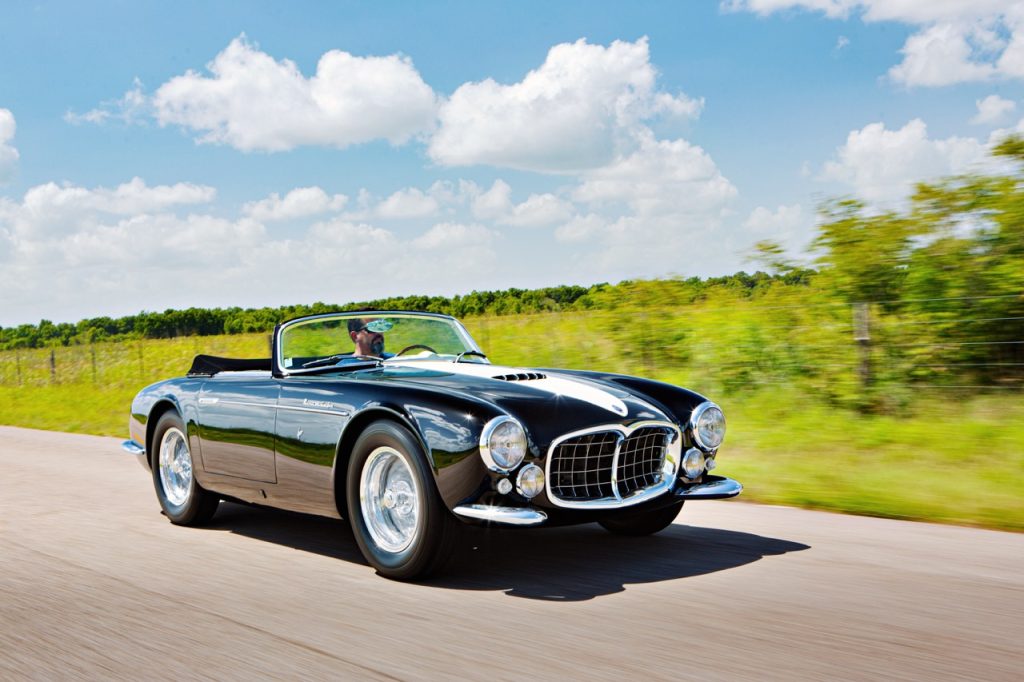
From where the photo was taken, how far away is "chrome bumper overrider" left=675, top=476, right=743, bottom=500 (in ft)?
17.0

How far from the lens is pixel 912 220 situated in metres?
12.3

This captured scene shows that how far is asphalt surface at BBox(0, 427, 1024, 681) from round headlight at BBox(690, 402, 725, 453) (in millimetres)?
557

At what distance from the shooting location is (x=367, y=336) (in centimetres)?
651

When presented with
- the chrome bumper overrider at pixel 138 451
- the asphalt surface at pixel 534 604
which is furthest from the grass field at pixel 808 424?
the chrome bumper overrider at pixel 138 451

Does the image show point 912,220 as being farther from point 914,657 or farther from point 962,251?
point 914,657

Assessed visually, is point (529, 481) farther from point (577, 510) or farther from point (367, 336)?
point (367, 336)

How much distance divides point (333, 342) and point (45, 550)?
2052 millimetres

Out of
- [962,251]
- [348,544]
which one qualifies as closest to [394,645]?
[348,544]

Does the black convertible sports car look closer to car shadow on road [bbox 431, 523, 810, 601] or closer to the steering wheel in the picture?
the steering wheel

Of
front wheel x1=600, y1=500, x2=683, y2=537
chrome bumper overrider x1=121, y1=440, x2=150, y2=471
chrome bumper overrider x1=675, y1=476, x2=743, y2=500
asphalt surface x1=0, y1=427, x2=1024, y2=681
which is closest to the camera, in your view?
asphalt surface x1=0, y1=427, x2=1024, y2=681

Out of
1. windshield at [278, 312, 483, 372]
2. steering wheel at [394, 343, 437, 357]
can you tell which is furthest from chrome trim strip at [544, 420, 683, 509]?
steering wheel at [394, 343, 437, 357]

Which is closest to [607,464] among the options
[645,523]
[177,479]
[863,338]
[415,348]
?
[645,523]

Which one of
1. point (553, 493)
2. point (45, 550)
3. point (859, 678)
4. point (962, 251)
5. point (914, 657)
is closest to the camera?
point (859, 678)

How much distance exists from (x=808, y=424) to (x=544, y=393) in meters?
6.45
